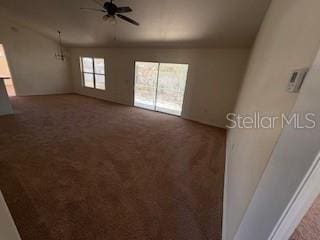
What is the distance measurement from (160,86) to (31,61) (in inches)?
219

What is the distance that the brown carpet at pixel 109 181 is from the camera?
4.78 ft

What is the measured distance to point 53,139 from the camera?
118 inches

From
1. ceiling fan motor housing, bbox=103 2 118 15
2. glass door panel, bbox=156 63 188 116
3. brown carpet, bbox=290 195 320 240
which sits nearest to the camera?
brown carpet, bbox=290 195 320 240

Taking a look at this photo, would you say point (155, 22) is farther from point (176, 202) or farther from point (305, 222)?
Answer: point (305, 222)

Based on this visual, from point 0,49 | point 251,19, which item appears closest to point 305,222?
point 251,19

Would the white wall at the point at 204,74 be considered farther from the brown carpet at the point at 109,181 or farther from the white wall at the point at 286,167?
the white wall at the point at 286,167

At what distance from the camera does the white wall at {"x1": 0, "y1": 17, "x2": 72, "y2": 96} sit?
5.74 metres

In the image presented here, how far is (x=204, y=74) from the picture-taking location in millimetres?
4512

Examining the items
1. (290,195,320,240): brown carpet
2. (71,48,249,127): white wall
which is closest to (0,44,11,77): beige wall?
(71,48,249,127): white wall

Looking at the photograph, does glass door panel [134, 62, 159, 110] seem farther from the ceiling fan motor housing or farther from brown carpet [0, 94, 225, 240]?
the ceiling fan motor housing

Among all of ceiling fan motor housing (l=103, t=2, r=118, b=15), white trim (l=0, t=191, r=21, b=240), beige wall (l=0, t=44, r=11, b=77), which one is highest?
ceiling fan motor housing (l=103, t=2, r=118, b=15)

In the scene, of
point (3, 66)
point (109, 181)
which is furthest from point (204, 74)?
point (3, 66)

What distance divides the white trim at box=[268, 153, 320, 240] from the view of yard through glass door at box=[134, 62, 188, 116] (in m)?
4.60

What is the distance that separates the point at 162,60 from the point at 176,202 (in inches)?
176
